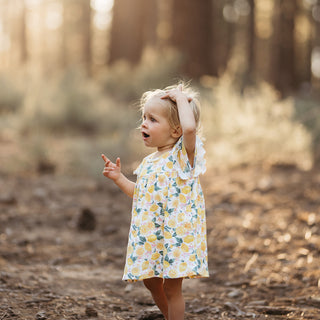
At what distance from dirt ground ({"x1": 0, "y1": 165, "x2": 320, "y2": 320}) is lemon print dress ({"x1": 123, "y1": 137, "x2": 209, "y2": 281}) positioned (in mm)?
545

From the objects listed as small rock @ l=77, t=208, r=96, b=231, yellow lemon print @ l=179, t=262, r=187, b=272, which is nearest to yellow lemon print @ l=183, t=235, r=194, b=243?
yellow lemon print @ l=179, t=262, r=187, b=272

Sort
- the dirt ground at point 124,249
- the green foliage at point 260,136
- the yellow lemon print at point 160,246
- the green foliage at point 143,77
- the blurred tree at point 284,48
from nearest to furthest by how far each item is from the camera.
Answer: the yellow lemon print at point 160,246 → the dirt ground at point 124,249 → the green foliage at point 260,136 → the green foliage at point 143,77 → the blurred tree at point 284,48

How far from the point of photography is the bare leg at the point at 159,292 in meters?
2.63

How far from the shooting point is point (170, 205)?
2484 millimetres

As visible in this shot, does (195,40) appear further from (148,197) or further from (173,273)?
(173,273)

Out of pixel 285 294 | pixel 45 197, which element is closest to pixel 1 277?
pixel 285 294

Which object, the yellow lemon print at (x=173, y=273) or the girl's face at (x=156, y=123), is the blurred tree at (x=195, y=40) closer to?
the girl's face at (x=156, y=123)

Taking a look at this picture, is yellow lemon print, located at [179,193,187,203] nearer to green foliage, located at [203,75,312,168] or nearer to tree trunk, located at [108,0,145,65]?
green foliage, located at [203,75,312,168]

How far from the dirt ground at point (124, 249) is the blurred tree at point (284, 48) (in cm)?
772

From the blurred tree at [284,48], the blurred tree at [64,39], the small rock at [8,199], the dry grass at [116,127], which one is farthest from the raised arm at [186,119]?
the blurred tree at [64,39]

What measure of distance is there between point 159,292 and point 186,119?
2.94 ft

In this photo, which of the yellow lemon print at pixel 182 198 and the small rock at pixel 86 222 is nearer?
the yellow lemon print at pixel 182 198

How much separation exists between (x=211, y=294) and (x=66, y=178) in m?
3.83

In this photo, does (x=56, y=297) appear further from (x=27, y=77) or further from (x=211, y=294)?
(x=27, y=77)
